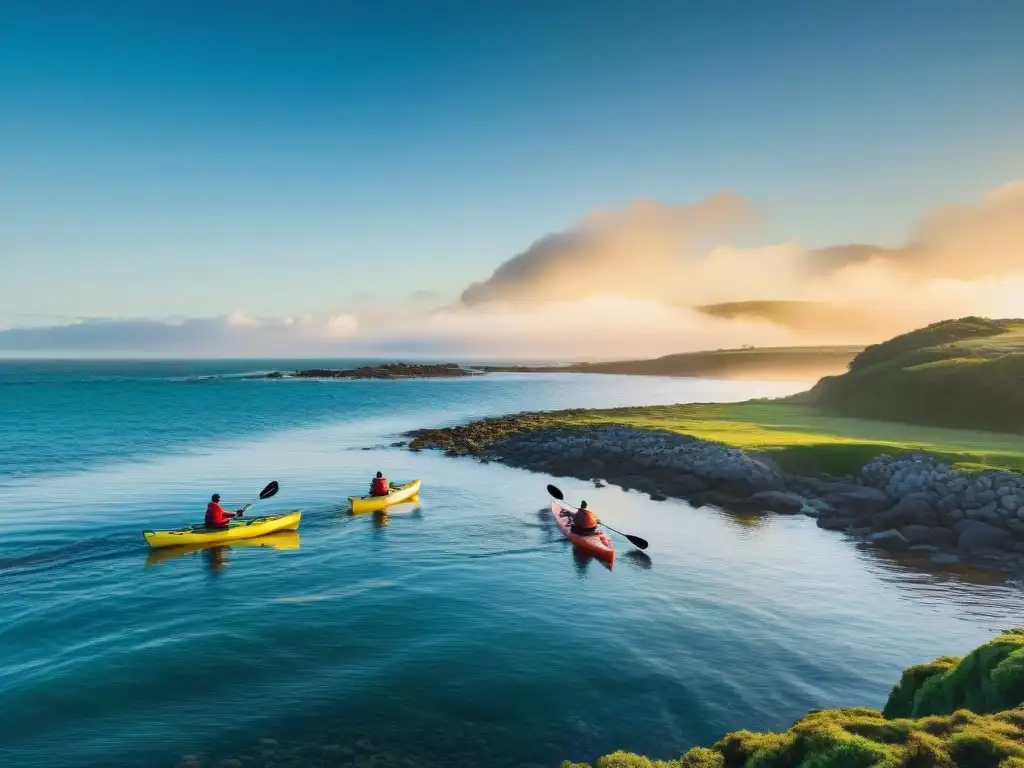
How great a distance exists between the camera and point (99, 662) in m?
19.9

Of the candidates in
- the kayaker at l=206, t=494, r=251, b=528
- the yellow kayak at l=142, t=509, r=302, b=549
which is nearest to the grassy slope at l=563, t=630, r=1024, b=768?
the yellow kayak at l=142, t=509, r=302, b=549

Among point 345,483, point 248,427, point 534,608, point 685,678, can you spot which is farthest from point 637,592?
point 248,427

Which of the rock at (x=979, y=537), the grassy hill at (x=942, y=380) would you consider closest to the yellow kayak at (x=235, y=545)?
the rock at (x=979, y=537)

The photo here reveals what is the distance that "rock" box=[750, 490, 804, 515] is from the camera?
130 feet

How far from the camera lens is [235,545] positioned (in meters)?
33.7

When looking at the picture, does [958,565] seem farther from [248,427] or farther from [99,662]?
[248,427]

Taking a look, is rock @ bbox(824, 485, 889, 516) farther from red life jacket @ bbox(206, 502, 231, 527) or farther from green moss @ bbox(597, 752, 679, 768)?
red life jacket @ bbox(206, 502, 231, 527)

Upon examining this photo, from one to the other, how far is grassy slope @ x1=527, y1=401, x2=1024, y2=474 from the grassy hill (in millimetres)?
2741

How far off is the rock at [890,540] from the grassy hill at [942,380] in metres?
27.6

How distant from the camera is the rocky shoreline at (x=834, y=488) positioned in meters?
31.0

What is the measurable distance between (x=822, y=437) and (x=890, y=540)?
2015 cm

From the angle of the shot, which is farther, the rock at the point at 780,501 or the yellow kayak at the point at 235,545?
the rock at the point at 780,501

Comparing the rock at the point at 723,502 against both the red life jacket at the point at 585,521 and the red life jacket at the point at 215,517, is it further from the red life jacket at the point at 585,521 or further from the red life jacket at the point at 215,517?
the red life jacket at the point at 215,517

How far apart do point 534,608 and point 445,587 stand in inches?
176
